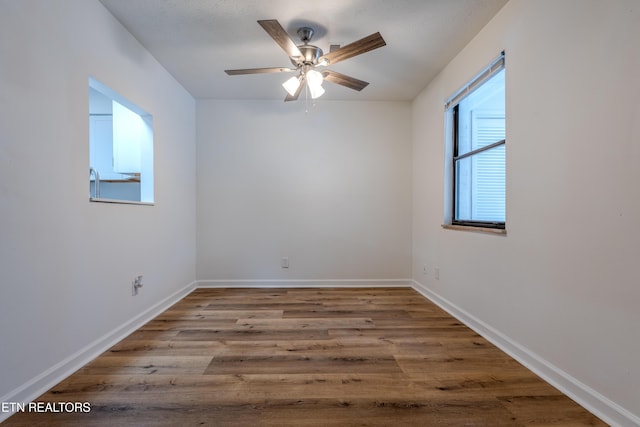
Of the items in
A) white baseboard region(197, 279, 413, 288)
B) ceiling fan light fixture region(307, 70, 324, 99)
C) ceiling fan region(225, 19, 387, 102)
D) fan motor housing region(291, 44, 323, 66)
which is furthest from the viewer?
white baseboard region(197, 279, 413, 288)

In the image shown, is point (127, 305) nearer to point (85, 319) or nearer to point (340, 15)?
point (85, 319)

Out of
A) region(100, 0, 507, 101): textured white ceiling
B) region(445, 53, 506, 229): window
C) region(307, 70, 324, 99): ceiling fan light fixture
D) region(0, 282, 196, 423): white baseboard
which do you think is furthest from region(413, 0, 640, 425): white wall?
region(0, 282, 196, 423): white baseboard

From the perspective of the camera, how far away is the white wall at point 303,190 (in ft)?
11.6

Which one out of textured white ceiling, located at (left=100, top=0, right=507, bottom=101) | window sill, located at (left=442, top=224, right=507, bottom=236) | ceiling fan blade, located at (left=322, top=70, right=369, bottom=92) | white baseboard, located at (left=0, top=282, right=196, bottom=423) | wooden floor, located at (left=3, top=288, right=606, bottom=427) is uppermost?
textured white ceiling, located at (left=100, top=0, right=507, bottom=101)

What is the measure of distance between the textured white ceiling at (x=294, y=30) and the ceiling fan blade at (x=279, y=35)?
0.27 metres

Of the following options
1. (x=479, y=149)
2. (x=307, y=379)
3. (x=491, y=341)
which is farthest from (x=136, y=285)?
(x=479, y=149)

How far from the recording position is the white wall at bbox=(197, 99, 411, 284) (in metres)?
3.55

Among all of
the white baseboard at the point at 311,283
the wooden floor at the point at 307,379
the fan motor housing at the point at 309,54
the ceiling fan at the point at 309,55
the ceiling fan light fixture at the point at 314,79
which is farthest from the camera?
the white baseboard at the point at 311,283

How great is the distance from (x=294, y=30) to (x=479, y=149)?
1.78 metres

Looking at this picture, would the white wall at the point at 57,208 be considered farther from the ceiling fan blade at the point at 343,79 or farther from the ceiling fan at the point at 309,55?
the ceiling fan blade at the point at 343,79

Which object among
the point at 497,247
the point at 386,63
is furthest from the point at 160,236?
the point at 497,247

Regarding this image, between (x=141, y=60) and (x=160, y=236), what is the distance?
1546mm

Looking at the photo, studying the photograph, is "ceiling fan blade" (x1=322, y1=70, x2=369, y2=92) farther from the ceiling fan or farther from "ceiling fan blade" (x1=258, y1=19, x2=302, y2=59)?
"ceiling fan blade" (x1=258, y1=19, x2=302, y2=59)

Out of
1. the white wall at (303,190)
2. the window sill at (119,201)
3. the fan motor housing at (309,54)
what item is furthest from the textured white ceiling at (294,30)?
the window sill at (119,201)
